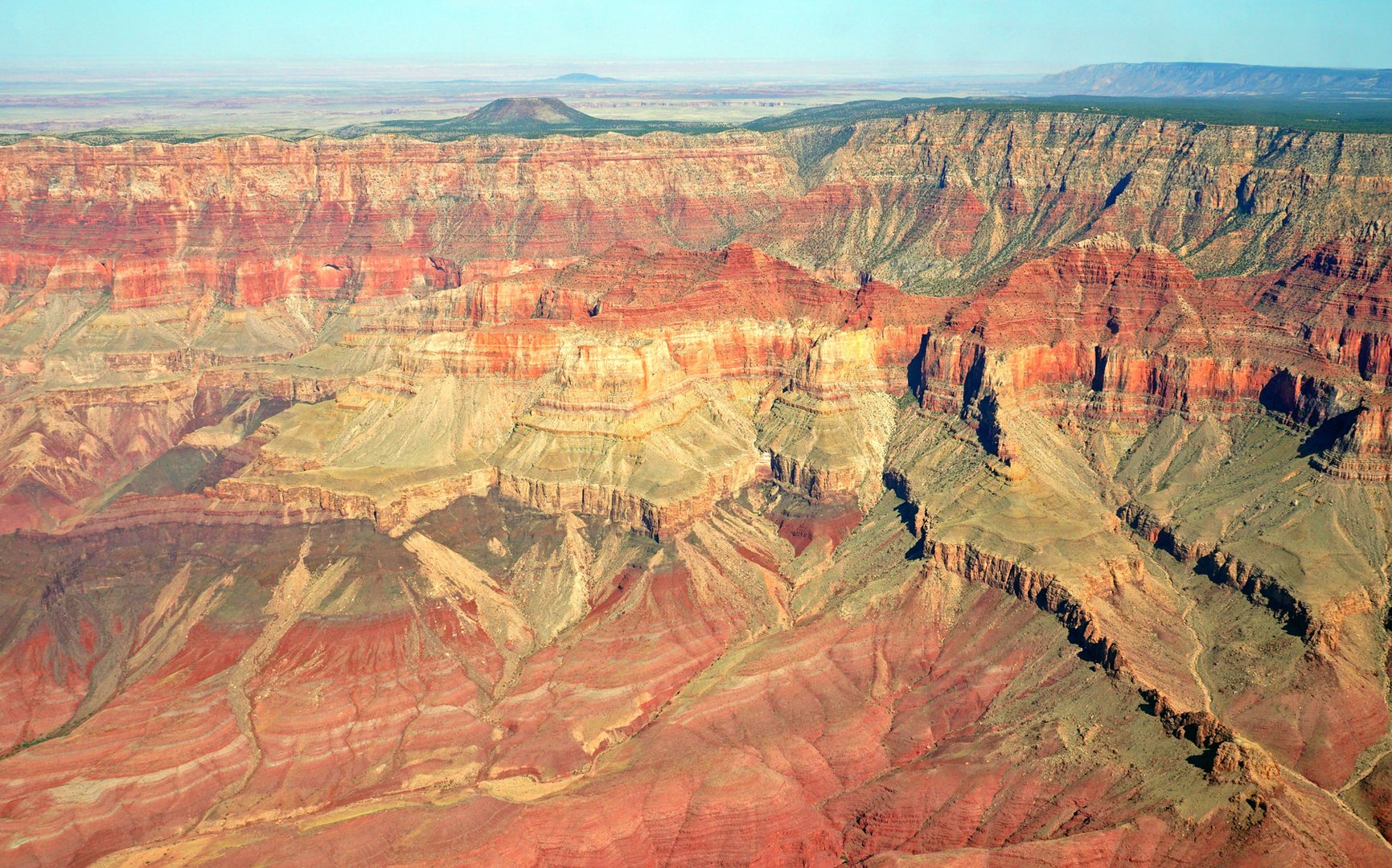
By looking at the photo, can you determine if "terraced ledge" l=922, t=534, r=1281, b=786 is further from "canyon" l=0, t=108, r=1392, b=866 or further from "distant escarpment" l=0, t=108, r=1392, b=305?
"distant escarpment" l=0, t=108, r=1392, b=305

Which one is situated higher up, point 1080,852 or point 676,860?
point 1080,852

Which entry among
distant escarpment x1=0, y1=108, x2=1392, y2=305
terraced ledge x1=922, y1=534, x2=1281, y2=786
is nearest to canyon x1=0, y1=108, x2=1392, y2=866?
terraced ledge x1=922, y1=534, x2=1281, y2=786

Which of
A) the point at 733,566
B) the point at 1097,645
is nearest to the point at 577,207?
the point at 733,566

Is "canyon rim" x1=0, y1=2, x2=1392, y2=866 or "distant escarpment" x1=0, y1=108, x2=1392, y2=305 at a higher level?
"distant escarpment" x1=0, y1=108, x2=1392, y2=305

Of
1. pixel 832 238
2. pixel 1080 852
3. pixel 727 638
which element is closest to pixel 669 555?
pixel 727 638

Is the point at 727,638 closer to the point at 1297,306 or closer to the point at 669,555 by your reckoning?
the point at 669,555

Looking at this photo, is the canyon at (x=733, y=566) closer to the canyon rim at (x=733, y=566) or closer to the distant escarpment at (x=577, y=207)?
the canyon rim at (x=733, y=566)

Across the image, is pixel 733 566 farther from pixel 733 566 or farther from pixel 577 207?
pixel 577 207

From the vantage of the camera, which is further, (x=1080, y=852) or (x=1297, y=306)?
(x=1297, y=306)
